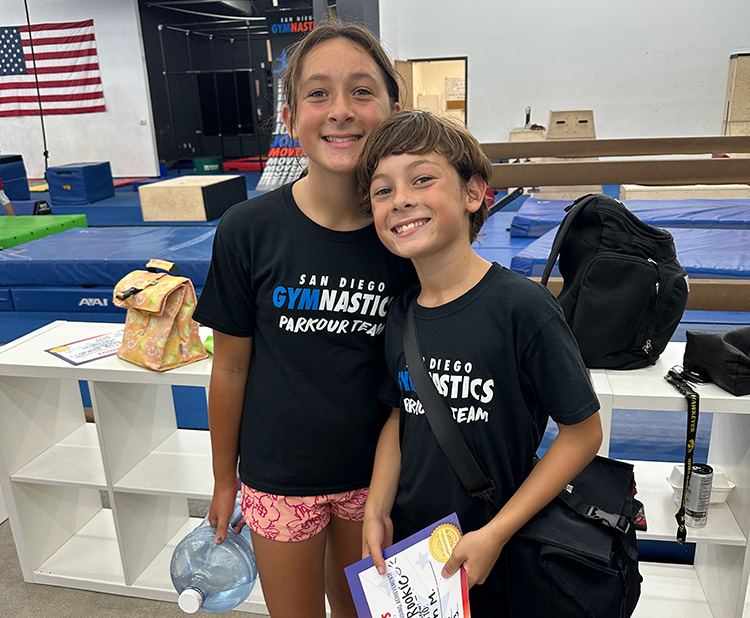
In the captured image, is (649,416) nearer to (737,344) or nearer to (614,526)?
(737,344)

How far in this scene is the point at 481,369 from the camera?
114 centimetres

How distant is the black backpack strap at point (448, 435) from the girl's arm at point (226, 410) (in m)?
0.43

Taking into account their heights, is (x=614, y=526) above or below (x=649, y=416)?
above

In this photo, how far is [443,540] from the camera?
116cm

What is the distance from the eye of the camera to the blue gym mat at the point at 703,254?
3.60m

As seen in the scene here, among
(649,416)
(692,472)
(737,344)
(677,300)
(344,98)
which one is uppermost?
(344,98)

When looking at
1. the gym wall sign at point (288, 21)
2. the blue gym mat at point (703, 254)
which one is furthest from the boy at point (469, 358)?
the gym wall sign at point (288, 21)

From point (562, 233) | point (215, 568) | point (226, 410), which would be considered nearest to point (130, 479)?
point (215, 568)

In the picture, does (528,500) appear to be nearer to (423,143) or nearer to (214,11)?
(423,143)

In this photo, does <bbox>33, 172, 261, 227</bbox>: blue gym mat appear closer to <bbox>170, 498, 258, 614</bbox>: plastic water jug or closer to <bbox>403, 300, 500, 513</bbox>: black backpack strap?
<bbox>170, 498, 258, 614</bbox>: plastic water jug

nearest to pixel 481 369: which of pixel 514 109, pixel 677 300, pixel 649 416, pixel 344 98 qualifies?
pixel 344 98

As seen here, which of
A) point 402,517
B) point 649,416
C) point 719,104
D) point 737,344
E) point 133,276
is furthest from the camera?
point 719,104

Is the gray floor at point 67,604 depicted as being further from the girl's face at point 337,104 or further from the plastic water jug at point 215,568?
the girl's face at point 337,104

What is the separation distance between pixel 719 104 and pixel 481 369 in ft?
32.8
